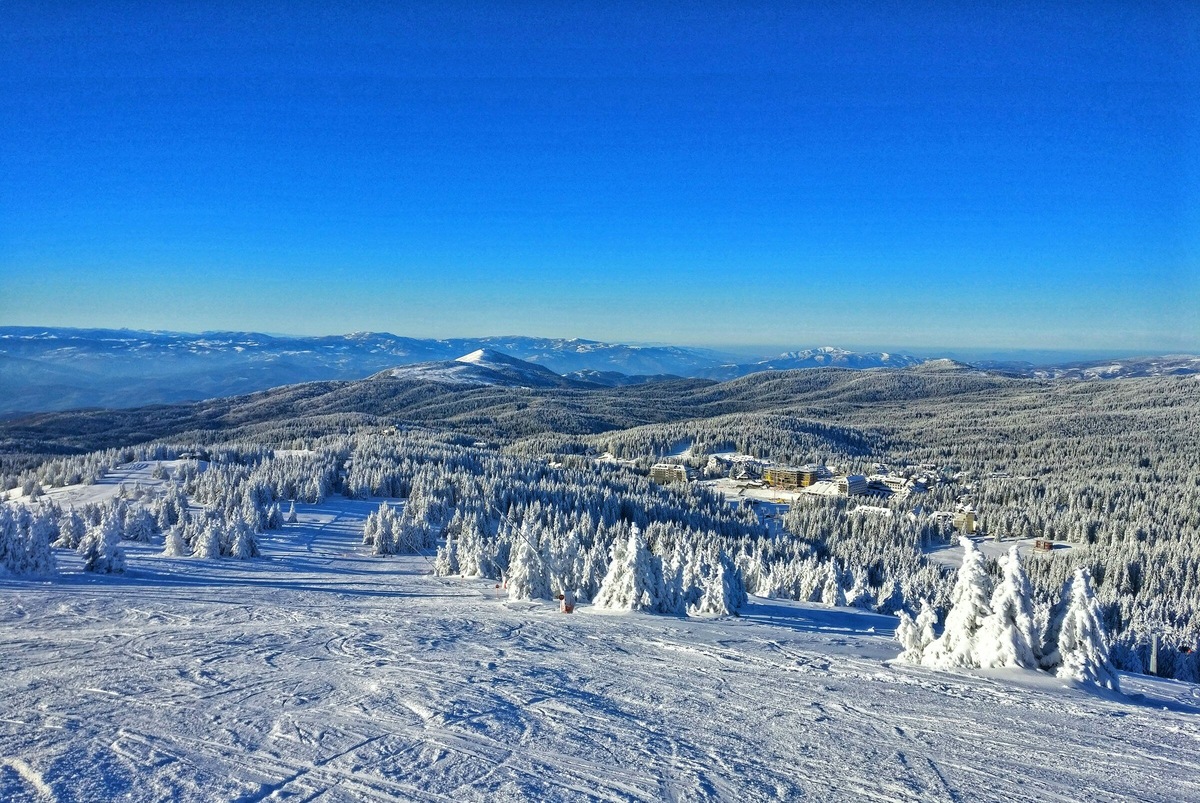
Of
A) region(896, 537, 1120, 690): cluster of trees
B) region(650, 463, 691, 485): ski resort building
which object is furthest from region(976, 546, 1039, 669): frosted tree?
region(650, 463, 691, 485): ski resort building

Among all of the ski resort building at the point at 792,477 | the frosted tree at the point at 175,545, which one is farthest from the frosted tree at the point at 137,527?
the ski resort building at the point at 792,477

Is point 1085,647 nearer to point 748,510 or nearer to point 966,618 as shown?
point 966,618

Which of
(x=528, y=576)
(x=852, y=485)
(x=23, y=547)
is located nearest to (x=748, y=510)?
(x=852, y=485)

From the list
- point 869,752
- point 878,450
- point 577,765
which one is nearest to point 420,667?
point 577,765

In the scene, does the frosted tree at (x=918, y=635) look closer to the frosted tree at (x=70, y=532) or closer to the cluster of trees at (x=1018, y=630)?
the cluster of trees at (x=1018, y=630)

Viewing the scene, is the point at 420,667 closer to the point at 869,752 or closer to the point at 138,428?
the point at 869,752
